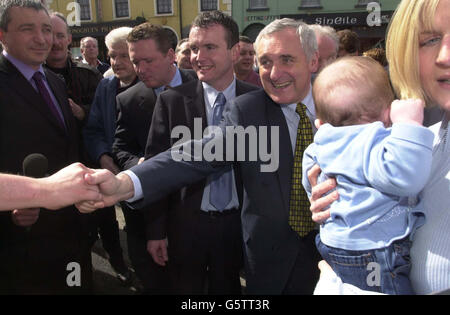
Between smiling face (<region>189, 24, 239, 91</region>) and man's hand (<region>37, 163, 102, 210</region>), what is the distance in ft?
4.71

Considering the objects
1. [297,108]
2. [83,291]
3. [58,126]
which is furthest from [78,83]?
[297,108]

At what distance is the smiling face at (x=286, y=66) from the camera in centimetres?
212

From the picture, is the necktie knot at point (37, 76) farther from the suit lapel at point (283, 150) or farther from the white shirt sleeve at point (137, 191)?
the suit lapel at point (283, 150)

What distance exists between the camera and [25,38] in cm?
266

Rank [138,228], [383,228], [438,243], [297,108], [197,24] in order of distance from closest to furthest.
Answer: [438,243], [383,228], [297,108], [197,24], [138,228]

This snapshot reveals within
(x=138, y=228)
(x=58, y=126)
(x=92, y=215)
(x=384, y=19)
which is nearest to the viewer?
(x=58, y=126)

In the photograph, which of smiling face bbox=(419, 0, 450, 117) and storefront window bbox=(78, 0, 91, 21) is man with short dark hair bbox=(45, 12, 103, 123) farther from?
storefront window bbox=(78, 0, 91, 21)

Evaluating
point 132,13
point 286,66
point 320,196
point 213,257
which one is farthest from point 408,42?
point 132,13

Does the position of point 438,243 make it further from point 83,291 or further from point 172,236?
point 83,291

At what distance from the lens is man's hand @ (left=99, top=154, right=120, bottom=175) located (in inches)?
125

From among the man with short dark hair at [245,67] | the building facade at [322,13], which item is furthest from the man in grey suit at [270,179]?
the building facade at [322,13]

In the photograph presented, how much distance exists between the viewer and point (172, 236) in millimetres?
2680

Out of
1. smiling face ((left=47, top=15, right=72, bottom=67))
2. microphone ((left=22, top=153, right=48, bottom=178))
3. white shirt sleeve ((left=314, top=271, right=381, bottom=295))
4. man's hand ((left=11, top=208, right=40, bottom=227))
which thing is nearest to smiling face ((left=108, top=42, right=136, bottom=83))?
smiling face ((left=47, top=15, right=72, bottom=67))

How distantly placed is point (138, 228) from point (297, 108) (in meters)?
2.17
